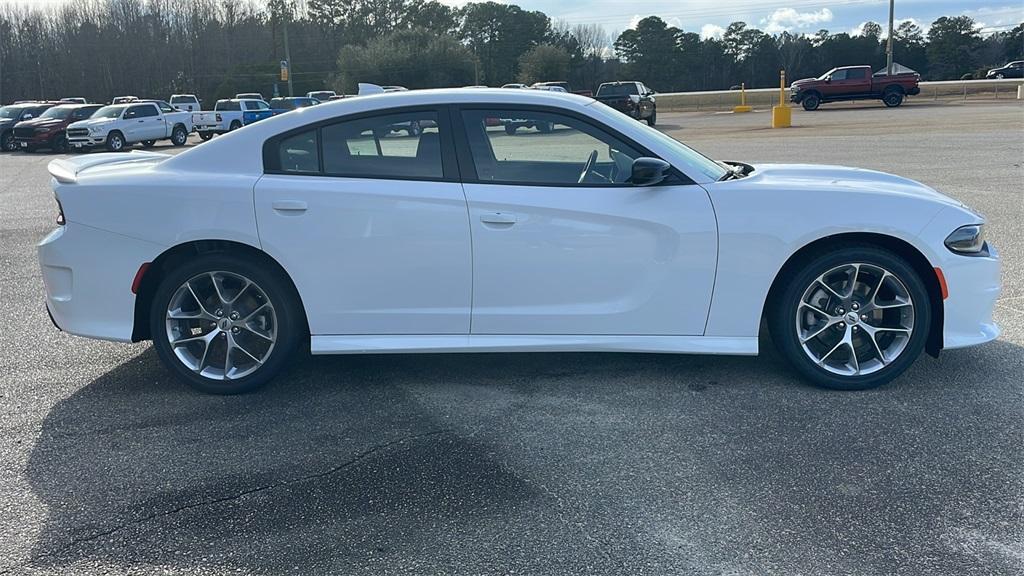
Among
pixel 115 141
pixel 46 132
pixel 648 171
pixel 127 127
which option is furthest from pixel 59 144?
pixel 648 171

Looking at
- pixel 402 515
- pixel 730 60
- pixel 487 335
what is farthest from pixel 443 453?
pixel 730 60

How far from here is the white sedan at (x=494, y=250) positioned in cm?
427

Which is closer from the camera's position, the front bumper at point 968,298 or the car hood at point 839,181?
the front bumper at point 968,298

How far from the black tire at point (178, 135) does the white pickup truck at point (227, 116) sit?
1439 millimetres

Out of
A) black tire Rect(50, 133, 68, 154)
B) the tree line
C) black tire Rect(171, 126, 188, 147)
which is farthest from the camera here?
the tree line

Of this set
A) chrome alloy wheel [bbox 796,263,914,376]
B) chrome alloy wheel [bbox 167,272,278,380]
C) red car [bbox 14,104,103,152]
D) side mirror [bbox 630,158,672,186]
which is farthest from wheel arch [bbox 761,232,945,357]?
red car [bbox 14,104,103,152]

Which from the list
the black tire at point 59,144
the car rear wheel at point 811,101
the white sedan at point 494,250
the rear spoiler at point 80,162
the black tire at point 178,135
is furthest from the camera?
the car rear wheel at point 811,101

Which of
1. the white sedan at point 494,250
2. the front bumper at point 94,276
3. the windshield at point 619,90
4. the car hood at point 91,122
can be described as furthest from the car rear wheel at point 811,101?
the front bumper at point 94,276

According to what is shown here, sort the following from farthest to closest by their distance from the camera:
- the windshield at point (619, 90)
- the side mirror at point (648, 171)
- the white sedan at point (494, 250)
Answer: the windshield at point (619, 90)
the white sedan at point (494, 250)
the side mirror at point (648, 171)

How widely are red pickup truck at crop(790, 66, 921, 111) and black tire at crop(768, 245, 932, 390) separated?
37631 millimetres

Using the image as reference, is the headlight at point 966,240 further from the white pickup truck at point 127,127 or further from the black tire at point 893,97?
the black tire at point 893,97

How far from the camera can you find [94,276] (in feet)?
14.6

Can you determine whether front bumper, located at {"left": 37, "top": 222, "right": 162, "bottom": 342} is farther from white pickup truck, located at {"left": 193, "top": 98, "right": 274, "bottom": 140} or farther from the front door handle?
white pickup truck, located at {"left": 193, "top": 98, "right": 274, "bottom": 140}

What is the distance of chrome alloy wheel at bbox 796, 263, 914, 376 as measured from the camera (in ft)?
14.3
